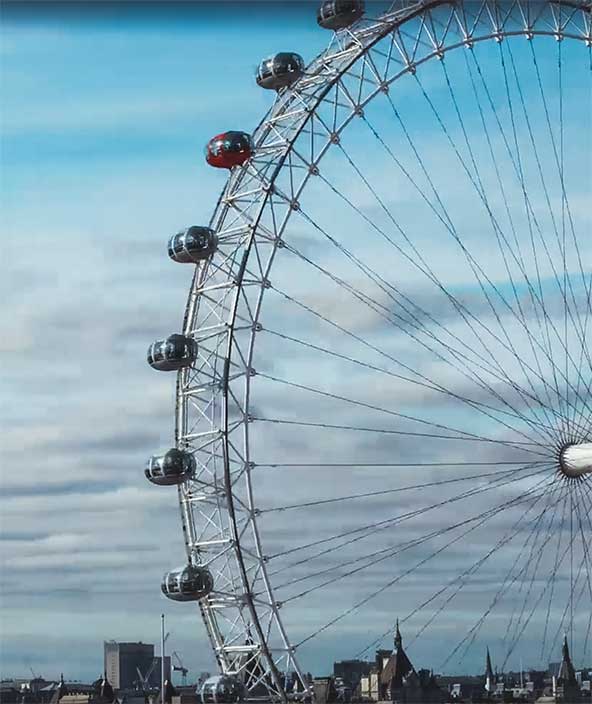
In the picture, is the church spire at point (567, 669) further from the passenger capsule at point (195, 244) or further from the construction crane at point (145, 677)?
the passenger capsule at point (195, 244)

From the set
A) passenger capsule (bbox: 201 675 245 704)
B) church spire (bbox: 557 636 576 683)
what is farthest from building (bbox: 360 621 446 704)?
passenger capsule (bbox: 201 675 245 704)

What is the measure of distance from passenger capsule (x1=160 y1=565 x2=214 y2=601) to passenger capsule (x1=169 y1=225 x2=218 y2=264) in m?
9.26

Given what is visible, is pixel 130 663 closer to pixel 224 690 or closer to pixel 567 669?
pixel 567 669

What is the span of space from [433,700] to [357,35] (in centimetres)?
5983

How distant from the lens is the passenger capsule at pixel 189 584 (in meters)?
55.8

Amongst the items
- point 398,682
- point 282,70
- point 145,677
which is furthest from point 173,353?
point 145,677

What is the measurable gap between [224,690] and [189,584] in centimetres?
325

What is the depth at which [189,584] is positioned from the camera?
55.7 meters

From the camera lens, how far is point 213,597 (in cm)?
5722

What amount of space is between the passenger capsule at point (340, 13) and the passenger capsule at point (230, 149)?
4.12 m

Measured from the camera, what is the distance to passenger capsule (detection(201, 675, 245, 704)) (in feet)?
182

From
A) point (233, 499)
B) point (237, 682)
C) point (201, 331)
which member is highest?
point (201, 331)

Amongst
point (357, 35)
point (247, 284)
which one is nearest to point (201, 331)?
point (247, 284)

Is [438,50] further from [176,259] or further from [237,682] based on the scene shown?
[237,682]
